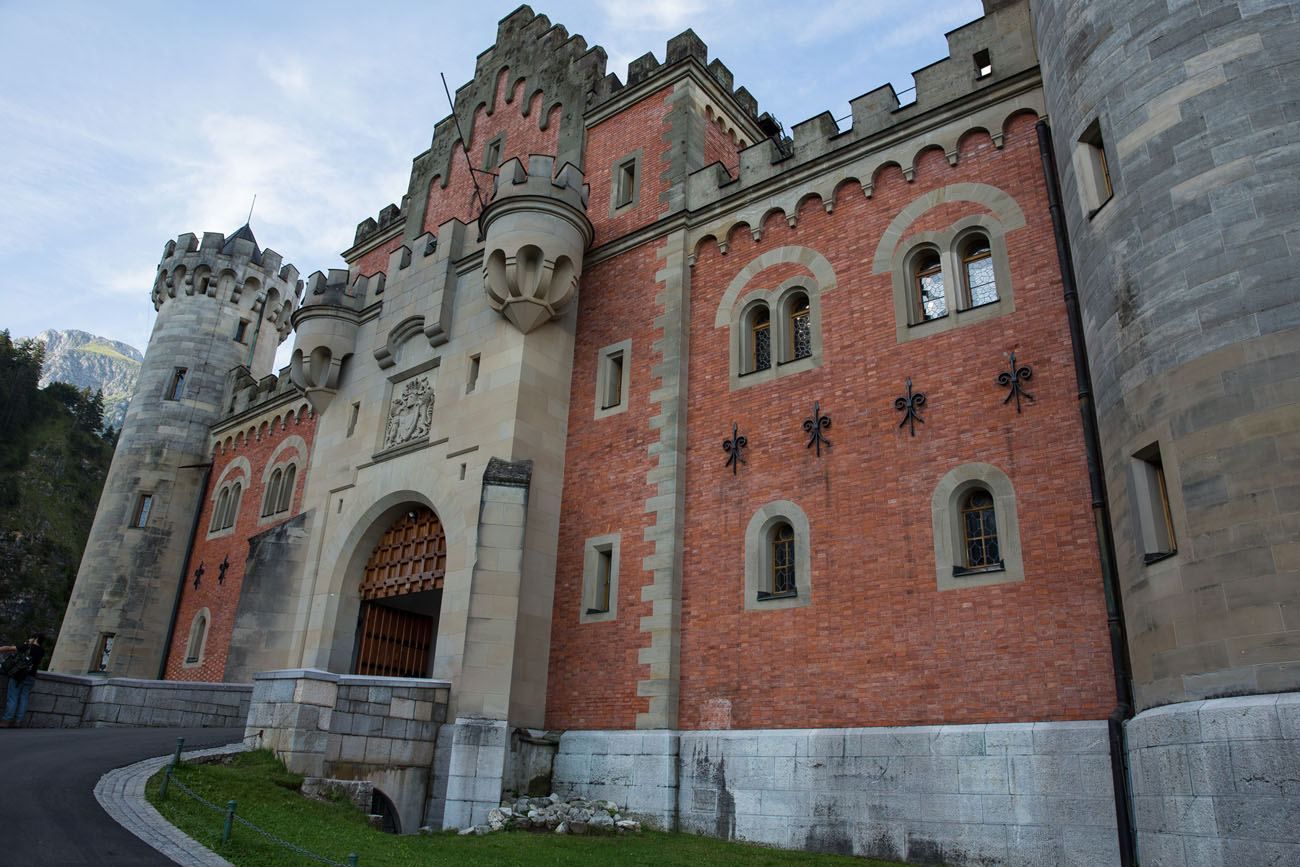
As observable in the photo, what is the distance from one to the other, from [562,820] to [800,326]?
9243 millimetres

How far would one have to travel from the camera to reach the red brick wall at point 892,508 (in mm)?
12227

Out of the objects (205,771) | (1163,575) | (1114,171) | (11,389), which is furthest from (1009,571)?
(11,389)

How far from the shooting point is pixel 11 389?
67.7 meters

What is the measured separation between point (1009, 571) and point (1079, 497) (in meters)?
1.34

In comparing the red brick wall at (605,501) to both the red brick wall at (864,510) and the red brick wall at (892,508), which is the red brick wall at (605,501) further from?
the red brick wall at (892,508)

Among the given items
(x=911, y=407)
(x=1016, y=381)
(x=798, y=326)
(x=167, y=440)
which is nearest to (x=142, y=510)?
(x=167, y=440)

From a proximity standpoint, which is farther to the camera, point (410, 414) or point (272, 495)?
point (272, 495)

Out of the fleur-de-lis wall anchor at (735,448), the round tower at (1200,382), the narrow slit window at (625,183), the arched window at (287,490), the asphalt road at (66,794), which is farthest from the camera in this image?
the arched window at (287,490)

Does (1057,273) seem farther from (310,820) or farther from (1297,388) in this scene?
(310,820)

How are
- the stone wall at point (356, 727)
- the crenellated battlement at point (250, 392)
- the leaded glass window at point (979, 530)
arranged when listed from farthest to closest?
the crenellated battlement at point (250, 392), the stone wall at point (356, 727), the leaded glass window at point (979, 530)

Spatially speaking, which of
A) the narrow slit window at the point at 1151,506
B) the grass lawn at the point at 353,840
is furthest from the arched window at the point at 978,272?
the grass lawn at the point at 353,840

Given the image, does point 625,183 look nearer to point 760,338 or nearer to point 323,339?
point 760,338

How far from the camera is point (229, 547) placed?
1158 inches

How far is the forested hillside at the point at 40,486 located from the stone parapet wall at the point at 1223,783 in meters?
60.2
